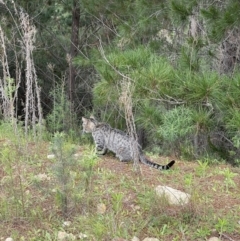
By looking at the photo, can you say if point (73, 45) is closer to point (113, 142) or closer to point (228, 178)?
point (113, 142)

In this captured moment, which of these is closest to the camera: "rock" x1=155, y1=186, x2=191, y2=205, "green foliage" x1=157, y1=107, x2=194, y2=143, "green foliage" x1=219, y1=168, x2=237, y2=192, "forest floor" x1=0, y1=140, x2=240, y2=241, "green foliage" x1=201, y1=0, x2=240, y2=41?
"forest floor" x1=0, y1=140, x2=240, y2=241

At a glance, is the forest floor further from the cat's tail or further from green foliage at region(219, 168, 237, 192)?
the cat's tail

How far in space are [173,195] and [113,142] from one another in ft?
5.24

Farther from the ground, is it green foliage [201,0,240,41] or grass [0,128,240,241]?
green foliage [201,0,240,41]

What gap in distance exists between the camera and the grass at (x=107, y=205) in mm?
3648

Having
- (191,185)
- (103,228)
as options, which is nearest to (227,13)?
(191,185)

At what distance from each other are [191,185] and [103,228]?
3.69ft

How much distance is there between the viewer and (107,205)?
3.95m

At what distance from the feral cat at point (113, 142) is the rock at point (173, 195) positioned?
77cm

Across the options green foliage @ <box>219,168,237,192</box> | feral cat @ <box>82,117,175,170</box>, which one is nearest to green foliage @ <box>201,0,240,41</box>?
feral cat @ <box>82,117,175,170</box>

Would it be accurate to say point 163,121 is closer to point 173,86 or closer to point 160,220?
point 173,86

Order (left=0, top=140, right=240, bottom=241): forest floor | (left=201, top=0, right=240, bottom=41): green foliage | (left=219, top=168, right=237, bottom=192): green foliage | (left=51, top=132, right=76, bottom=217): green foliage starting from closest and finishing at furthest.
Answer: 1. (left=0, top=140, right=240, bottom=241): forest floor
2. (left=51, top=132, right=76, bottom=217): green foliage
3. (left=219, top=168, right=237, bottom=192): green foliage
4. (left=201, top=0, right=240, bottom=41): green foliage

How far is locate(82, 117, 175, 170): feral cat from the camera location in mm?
5041

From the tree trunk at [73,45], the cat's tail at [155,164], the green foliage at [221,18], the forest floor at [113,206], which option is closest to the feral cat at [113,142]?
the cat's tail at [155,164]
